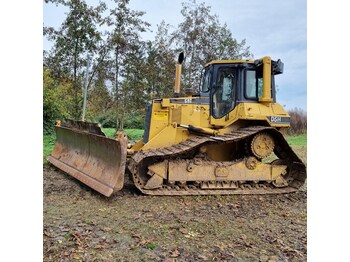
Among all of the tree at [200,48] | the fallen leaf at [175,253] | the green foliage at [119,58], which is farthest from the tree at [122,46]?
the fallen leaf at [175,253]

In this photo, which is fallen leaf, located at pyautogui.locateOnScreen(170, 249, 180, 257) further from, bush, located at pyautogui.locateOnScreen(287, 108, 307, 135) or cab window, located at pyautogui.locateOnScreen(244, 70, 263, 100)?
cab window, located at pyautogui.locateOnScreen(244, 70, 263, 100)

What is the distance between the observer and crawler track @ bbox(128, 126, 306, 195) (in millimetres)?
3469

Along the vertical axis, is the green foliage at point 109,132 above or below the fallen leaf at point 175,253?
above

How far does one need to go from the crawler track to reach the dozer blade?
250 mm

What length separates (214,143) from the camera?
12.2 feet

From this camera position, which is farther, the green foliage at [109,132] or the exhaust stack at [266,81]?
the green foliage at [109,132]

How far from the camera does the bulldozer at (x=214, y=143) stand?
355 centimetres

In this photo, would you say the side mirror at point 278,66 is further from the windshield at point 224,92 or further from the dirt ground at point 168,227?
the dirt ground at point 168,227

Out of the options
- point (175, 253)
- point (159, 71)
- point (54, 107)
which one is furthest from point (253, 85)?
point (159, 71)

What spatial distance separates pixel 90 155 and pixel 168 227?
1.57 meters

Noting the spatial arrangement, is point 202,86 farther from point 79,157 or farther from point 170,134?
point 79,157

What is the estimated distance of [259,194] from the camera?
3738 mm

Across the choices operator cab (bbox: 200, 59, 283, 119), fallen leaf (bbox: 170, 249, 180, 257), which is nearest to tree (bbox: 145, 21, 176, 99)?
operator cab (bbox: 200, 59, 283, 119)
